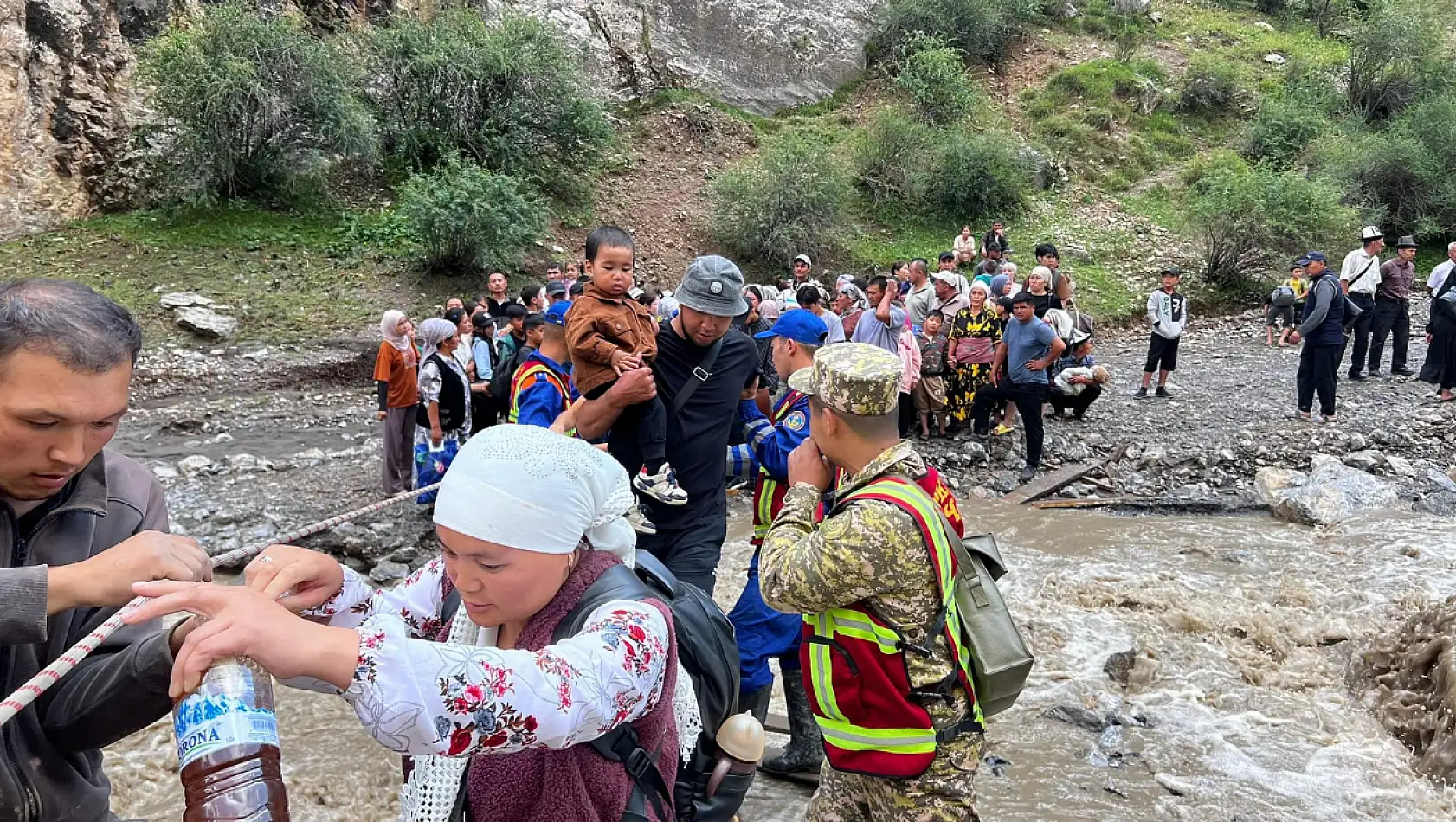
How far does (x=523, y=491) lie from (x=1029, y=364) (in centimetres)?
768

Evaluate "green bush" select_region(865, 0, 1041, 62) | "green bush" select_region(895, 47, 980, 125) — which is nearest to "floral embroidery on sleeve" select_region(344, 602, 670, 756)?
"green bush" select_region(895, 47, 980, 125)

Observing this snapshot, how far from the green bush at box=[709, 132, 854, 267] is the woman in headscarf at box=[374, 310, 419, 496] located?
38.0ft

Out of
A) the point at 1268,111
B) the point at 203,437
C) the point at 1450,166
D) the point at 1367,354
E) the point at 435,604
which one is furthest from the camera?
the point at 1268,111

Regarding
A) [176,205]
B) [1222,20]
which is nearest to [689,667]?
[176,205]

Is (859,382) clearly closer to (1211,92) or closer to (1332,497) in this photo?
(1332,497)

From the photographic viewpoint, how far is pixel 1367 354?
1292cm

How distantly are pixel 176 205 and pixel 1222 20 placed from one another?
32439 millimetres

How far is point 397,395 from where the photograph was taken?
7355 mm

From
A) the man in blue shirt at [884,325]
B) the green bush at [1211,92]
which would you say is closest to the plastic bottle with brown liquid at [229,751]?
the man in blue shirt at [884,325]

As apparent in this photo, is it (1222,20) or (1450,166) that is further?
(1222,20)

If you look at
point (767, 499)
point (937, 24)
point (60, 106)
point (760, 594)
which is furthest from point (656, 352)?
point (937, 24)

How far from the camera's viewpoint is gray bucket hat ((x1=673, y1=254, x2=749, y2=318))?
12.0ft

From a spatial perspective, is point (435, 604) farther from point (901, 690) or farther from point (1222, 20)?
point (1222, 20)

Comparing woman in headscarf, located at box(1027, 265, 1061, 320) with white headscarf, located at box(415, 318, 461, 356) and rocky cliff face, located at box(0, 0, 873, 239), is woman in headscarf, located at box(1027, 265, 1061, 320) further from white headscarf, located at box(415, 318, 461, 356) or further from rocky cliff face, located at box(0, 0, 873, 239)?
rocky cliff face, located at box(0, 0, 873, 239)
